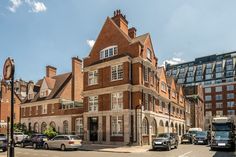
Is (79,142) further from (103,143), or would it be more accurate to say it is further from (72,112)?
(72,112)

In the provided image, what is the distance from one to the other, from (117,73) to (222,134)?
13.8 meters

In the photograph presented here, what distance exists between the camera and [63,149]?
29.4 metres

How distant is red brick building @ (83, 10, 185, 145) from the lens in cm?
3422

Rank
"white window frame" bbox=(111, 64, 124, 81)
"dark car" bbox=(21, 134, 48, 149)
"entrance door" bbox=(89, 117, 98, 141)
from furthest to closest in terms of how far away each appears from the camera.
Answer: "entrance door" bbox=(89, 117, 98, 141) → "white window frame" bbox=(111, 64, 124, 81) → "dark car" bbox=(21, 134, 48, 149)

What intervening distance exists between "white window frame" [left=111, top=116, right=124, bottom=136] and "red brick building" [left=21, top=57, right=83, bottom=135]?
7.85 m

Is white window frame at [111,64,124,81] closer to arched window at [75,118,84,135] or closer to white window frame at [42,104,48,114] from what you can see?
arched window at [75,118,84,135]

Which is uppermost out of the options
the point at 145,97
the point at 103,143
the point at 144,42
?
the point at 144,42

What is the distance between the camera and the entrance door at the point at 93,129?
37250mm

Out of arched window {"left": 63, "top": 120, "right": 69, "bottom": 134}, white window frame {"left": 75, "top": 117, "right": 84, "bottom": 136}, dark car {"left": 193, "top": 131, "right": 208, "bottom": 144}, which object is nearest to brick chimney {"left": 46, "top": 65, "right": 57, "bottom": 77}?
arched window {"left": 63, "top": 120, "right": 69, "bottom": 134}

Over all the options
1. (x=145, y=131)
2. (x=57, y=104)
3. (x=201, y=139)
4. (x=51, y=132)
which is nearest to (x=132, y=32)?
(x=145, y=131)

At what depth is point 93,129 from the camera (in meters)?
37.7

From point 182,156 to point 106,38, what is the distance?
2040 centimetres

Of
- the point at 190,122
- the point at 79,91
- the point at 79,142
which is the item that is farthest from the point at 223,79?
the point at 79,142

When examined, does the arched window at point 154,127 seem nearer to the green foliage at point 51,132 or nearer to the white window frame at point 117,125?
the white window frame at point 117,125
